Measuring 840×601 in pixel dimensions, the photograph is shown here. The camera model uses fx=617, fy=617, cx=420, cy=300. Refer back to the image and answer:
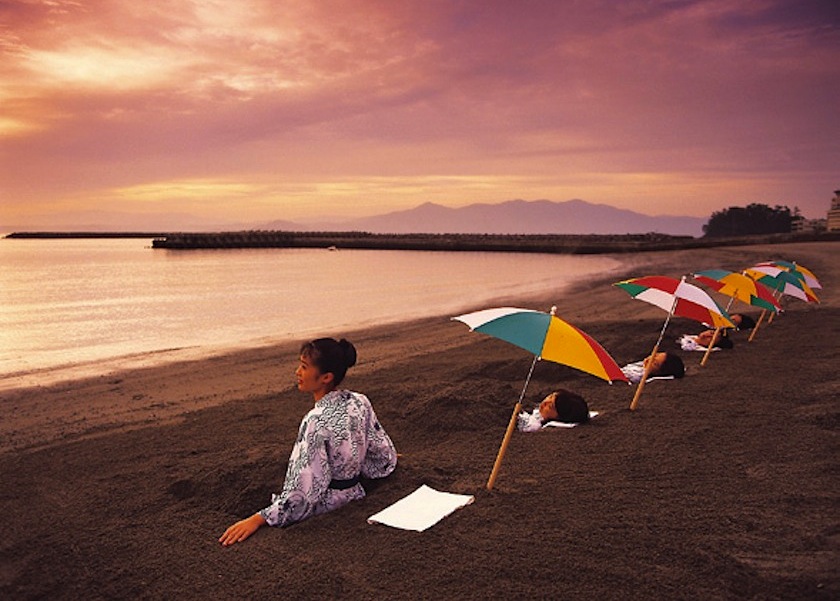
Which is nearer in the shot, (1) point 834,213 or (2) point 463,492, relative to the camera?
(2) point 463,492

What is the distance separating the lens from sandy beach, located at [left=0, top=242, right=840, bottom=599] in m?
4.51

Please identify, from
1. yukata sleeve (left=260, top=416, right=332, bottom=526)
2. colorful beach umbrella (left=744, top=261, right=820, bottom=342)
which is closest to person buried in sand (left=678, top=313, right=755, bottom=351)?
colorful beach umbrella (left=744, top=261, right=820, bottom=342)

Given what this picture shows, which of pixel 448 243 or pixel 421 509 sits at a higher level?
pixel 448 243

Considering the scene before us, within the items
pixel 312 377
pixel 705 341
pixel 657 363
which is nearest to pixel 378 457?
pixel 312 377

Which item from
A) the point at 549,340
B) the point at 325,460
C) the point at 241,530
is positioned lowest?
the point at 241,530

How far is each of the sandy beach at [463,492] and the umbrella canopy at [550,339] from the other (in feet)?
4.14

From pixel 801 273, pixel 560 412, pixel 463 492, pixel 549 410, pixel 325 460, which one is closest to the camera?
pixel 325 460

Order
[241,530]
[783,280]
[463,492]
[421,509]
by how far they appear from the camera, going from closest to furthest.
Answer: [241,530] < [421,509] < [463,492] < [783,280]

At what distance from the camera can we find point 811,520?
5102 millimetres

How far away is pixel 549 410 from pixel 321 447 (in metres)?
4.09

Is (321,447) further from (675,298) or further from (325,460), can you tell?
(675,298)

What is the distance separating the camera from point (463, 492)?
6.03 metres

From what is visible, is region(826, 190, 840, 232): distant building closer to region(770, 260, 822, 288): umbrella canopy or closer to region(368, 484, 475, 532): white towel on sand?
region(770, 260, 822, 288): umbrella canopy

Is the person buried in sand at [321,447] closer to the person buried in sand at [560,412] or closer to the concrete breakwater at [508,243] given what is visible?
Answer: the person buried in sand at [560,412]
